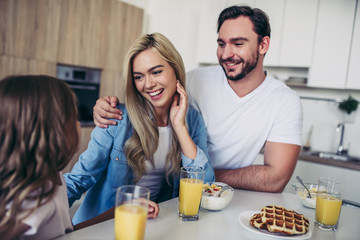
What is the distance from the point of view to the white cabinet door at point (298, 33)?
10.7ft

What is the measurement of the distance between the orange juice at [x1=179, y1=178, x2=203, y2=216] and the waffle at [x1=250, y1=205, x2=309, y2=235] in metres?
0.20

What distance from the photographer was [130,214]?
2.80 ft

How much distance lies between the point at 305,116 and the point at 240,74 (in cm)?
210

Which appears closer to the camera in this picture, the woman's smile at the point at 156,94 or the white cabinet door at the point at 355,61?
the woman's smile at the point at 156,94

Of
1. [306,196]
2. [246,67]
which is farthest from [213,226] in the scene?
[246,67]

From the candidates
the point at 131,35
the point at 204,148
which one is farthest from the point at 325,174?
the point at 131,35

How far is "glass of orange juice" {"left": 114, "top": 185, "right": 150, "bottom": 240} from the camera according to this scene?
33.7 inches

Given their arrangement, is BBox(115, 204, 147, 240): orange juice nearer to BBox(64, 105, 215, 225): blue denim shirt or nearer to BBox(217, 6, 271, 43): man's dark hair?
BBox(64, 105, 215, 225): blue denim shirt

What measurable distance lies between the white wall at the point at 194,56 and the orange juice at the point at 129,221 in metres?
3.18

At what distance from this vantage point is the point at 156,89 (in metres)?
1.55

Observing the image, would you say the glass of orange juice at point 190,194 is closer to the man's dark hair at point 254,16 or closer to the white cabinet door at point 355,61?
the man's dark hair at point 254,16

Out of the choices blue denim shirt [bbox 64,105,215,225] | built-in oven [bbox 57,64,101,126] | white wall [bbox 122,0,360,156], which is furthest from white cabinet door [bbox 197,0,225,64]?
blue denim shirt [bbox 64,105,215,225]

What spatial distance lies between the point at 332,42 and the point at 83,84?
2.81 meters

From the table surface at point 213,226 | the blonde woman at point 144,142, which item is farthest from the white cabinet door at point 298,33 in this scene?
the table surface at point 213,226
